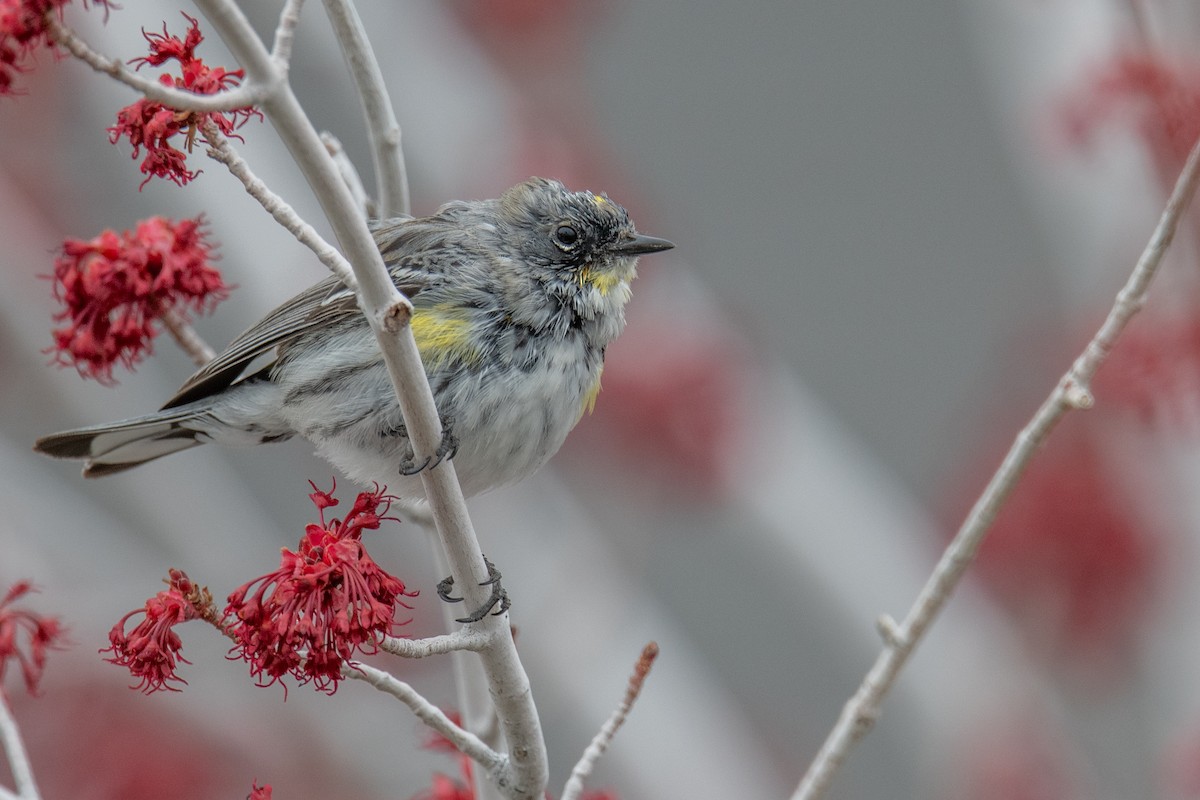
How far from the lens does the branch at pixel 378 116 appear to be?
10.9ft

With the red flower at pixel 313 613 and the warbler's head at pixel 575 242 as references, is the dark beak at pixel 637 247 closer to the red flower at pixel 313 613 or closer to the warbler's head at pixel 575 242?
the warbler's head at pixel 575 242

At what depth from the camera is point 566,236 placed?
4258 mm

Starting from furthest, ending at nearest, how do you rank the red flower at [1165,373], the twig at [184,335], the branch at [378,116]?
1. the red flower at [1165,373]
2. the twig at [184,335]
3. the branch at [378,116]

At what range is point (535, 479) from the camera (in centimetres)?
706

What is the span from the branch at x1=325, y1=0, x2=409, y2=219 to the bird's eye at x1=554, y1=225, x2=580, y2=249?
1.78 ft

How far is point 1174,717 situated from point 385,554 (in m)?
3.72

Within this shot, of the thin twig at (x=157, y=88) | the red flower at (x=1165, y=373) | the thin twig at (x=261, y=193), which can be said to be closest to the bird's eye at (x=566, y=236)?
the thin twig at (x=261, y=193)

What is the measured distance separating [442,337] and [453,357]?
0.07 meters

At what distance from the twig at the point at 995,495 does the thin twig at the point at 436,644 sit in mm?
846

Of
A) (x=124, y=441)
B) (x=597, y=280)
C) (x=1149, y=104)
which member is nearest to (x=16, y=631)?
(x=124, y=441)

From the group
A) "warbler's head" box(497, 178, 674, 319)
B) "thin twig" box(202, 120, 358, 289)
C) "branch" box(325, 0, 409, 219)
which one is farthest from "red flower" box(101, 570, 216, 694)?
"warbler's head" box(497, 178, 674, 319)

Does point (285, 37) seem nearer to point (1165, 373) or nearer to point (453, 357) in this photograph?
point (453, 357)

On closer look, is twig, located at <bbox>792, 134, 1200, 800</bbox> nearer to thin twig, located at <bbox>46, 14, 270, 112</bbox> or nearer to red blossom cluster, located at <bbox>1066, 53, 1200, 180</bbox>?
red blossom cluster, located at <bbox>1066, 53, 1200, 180</bbox>

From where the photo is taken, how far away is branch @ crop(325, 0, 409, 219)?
3318mm
